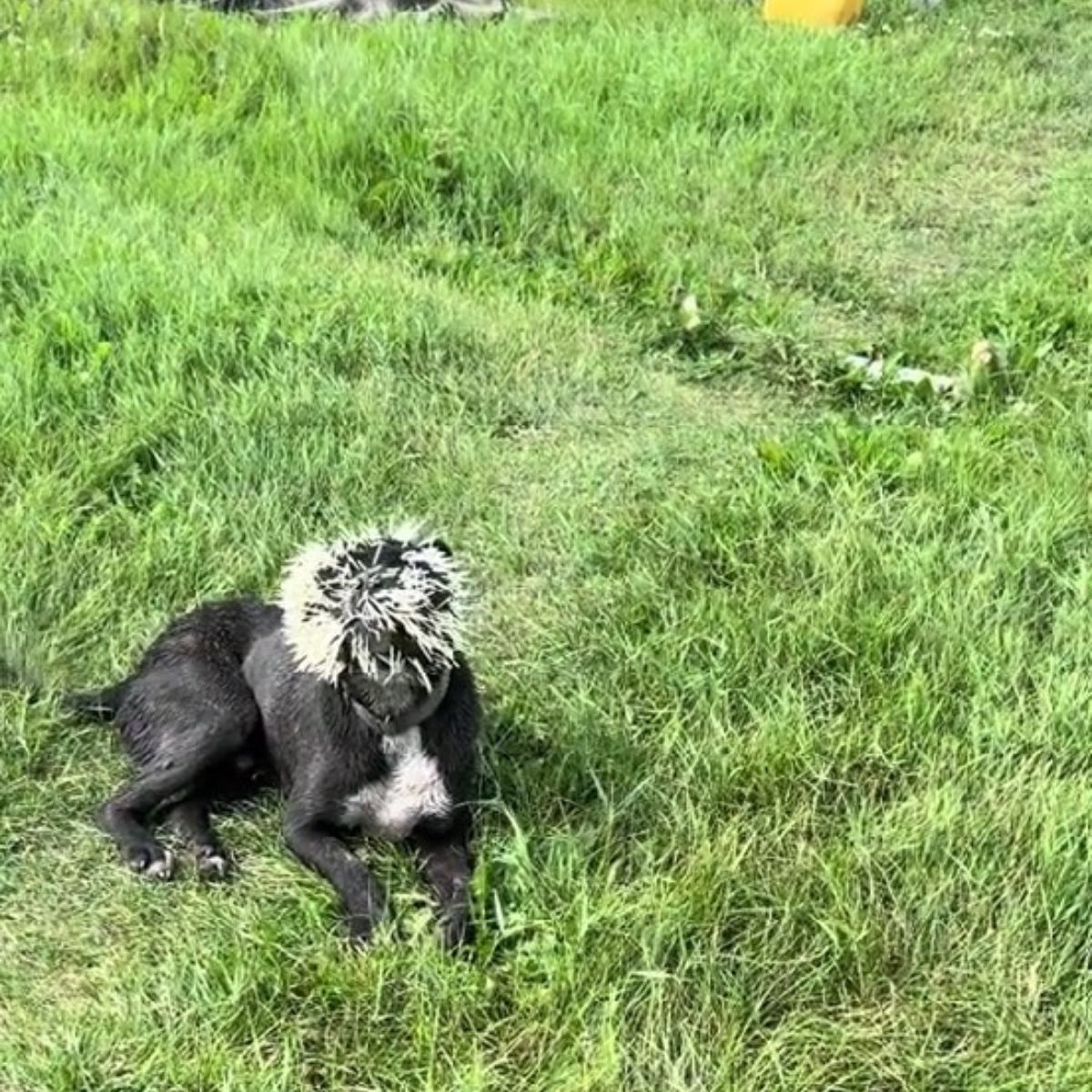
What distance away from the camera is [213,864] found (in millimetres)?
2822

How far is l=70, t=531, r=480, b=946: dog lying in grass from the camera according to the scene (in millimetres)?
2674

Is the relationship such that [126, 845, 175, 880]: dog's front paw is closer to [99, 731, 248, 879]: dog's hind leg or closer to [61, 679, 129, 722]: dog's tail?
[99, 731, 248, 879]: dog's hind leg

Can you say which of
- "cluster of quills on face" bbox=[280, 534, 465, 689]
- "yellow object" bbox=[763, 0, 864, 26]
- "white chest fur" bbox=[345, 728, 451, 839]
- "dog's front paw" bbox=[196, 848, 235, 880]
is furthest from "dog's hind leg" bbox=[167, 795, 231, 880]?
"yellow object" bbox=[763, 0, 864, 26]

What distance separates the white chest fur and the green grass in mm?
172

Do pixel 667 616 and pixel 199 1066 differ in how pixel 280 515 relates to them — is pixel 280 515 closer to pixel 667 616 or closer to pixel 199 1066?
pixel 667 616

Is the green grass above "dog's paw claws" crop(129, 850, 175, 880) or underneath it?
above

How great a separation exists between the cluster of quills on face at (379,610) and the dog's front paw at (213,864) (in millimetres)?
387

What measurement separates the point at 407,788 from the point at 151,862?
19.3 inches

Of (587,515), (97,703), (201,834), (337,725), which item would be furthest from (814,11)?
(201,834)

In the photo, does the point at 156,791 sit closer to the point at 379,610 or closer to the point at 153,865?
the point at 153,865

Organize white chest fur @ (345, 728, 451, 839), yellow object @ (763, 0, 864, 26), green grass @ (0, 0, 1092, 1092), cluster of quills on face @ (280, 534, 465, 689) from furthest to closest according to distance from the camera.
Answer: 1. yellow object @ (763, 0, 864, 26)
2. white chest fur @ (345, 728, 451, 839)
3. cluster of quills on face @ (280, 534, 465, 689)
4. green grass @ (0, 0, 1092, 1092)

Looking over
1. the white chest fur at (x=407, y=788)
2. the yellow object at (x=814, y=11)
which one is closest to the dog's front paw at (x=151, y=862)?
the white chest fur at (x=407, y=788)

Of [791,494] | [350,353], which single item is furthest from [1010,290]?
[350,353]

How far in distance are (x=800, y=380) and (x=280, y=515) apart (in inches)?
74.6
